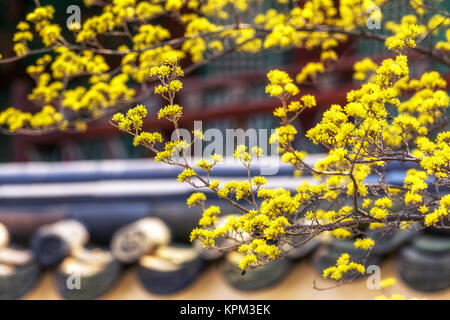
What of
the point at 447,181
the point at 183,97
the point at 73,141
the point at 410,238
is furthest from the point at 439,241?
the point at 73,141

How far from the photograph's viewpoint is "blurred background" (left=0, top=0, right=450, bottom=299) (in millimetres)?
3217

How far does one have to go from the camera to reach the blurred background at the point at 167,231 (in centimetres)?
322

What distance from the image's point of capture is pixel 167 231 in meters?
3.86

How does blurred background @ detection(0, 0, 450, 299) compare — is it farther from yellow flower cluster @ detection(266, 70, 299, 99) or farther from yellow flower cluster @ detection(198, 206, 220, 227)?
yellow flower cluster @ detection(198, 206, 220, 227)

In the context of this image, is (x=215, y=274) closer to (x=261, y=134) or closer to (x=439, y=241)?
(x=439, y=241)

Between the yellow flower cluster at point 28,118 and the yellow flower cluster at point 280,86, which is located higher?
the yellow flower cluster at point 28,118

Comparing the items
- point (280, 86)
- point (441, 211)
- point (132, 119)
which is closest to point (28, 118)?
point (132, 119)

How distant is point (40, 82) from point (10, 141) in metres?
5.66

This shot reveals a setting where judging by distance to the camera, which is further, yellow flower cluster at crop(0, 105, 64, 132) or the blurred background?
the blurred background

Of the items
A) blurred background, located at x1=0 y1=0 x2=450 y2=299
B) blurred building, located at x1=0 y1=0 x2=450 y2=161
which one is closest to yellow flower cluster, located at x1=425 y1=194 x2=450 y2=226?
blurred background, located at x1=0 y1=0 x2=450 y2=299

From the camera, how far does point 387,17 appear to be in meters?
4.80

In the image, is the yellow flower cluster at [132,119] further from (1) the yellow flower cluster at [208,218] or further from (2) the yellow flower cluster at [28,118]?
(2) the yellow flower cluster at [28,118]

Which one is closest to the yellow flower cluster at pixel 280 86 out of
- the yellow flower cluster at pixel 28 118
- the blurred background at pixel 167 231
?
the blurred background at pixel 167 231

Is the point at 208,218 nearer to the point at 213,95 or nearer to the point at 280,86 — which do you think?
the point at 280,86
